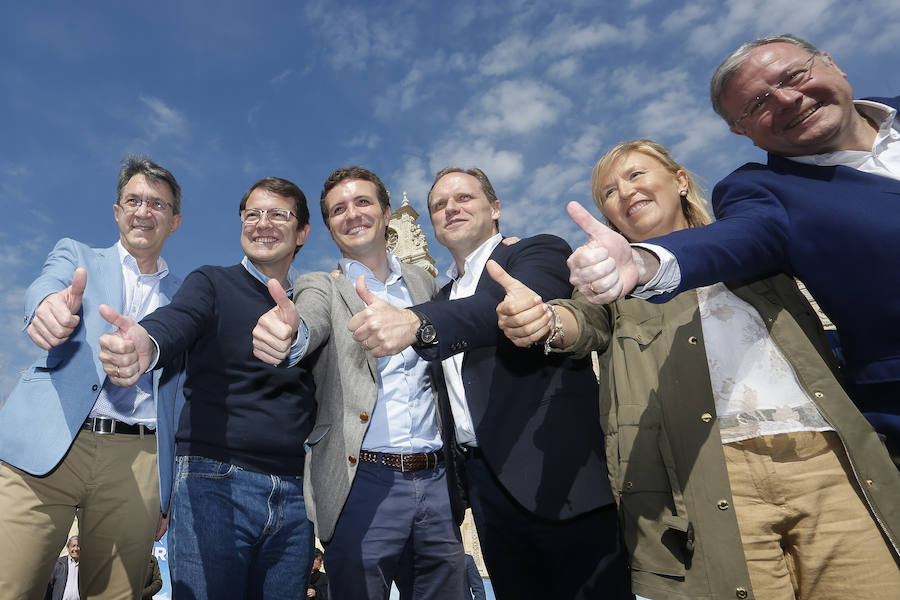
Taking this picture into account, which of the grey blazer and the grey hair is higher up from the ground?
the grey hair

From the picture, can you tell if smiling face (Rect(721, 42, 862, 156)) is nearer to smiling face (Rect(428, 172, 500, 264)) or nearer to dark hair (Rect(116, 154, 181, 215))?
smiling face (Rect(428, 172, 500, 264))

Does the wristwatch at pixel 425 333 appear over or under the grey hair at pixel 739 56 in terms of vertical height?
under

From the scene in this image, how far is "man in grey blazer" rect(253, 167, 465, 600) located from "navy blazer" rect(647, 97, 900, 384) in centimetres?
150

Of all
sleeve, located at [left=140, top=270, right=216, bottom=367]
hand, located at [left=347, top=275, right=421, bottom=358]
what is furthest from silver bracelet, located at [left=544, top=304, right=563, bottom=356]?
sleeve, located at [left=140, top=270, right=216, bottom=367]

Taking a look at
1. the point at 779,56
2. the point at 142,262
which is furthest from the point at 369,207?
the point at 779,56

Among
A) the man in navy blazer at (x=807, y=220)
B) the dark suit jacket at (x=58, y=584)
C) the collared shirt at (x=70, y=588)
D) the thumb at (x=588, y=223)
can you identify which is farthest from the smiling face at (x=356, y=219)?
the collared shirt at (x=70, y=588)

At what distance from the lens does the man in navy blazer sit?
1.93 m

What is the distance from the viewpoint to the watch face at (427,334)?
2.19 meters

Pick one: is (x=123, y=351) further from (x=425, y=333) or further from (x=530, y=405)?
(x=530, y=405)

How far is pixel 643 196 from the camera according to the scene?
2.83 meters

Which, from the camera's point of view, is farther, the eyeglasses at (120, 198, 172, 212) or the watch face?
the eyeglasses at (120, 198, 172, 212)

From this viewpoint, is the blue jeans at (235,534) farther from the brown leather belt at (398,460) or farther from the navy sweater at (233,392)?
the brown leather belt at (398,460)

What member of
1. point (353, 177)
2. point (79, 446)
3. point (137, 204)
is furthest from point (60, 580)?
point (353, 177)

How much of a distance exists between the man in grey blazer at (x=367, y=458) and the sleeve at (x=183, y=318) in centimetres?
49
